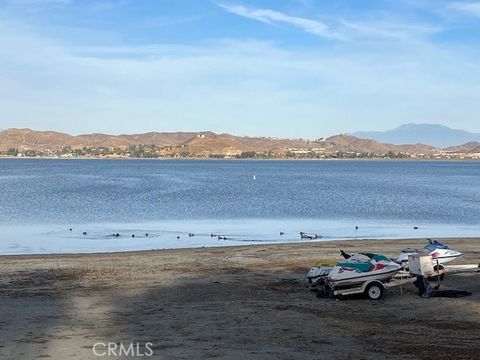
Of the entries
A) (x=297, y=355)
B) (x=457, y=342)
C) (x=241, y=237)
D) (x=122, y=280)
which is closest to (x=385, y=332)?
(x=457, y=342)

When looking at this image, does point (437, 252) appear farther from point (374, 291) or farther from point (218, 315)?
point (218, 315)

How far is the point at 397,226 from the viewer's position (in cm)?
5088

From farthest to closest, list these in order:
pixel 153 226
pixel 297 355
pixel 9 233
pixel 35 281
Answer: pixel 153 226, pixel 9 233, pixel 35 281, pixel 297 355

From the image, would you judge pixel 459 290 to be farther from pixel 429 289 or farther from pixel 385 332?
pixel 385 332

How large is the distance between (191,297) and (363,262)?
4798mm

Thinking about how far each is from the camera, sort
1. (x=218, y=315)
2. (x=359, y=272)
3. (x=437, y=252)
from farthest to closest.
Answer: (x=437, y=252), (x=359, y=272), (x=218, y=315)

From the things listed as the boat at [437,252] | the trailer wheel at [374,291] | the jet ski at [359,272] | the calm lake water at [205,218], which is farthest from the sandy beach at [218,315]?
the calm lake water at [205,218]

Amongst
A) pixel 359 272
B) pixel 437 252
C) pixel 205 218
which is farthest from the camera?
pixel 205 218

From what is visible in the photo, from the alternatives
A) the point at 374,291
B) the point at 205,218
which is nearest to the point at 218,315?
the point at 374,291

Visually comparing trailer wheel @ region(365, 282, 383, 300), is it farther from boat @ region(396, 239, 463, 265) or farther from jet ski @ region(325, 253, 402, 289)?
boat @ region(396, 239, 463, 265)

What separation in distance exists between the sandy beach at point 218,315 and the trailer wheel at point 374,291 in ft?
1.03

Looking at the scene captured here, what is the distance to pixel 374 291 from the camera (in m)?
18.8

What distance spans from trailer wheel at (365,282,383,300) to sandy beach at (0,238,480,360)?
31 cm

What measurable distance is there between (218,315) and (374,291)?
14.9 feet
